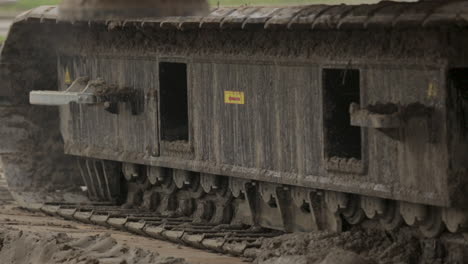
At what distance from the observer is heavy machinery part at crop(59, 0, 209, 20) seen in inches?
613

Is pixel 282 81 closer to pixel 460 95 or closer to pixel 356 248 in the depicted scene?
pixel 356 248

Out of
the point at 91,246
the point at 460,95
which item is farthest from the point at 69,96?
the point at 460,95

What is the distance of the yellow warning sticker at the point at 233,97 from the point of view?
17788 millimetres

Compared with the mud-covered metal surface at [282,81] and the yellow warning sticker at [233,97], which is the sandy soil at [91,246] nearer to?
the mud-covered metal surface at [282,81]

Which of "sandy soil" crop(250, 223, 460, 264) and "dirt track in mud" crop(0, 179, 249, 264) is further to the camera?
"dirt track in mud" crop(0, 179, 249, 264)

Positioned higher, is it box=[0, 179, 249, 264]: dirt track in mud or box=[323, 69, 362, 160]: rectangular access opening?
box=[323, 69, 362, 160]: rectangular access opening

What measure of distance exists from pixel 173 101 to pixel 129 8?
4020 mm

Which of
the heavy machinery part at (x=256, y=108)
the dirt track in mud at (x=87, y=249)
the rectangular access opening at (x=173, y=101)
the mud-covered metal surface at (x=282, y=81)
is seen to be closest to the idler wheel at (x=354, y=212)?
the heavy machinery part at (x=256, y=108)

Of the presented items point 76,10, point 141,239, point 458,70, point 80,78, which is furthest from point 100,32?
point 458,70

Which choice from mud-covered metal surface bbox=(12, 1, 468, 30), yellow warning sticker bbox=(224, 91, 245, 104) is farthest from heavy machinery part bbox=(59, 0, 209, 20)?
yellow warning sticker bbox=(224, 91, 245, 104)

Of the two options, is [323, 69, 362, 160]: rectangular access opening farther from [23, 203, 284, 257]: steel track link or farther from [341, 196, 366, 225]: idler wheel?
[23, 203, 284, 257]: steel track link

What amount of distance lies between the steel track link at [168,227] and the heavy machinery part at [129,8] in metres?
2.97

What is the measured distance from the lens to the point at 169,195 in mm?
20266

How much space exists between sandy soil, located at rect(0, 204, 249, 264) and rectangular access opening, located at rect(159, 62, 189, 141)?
1626 millimetres
